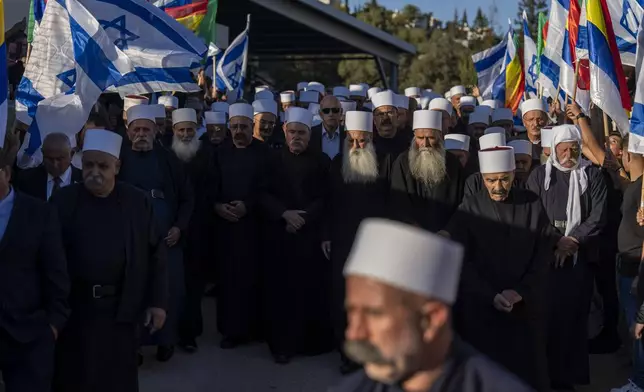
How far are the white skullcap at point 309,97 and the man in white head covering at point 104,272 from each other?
770 centimetres

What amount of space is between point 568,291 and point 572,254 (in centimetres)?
31

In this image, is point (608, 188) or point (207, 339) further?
point (207, 339)

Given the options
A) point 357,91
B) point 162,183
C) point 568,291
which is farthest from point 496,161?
point 357,91

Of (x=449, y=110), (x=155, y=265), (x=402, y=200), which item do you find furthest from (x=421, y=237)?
(x=449, y=110)

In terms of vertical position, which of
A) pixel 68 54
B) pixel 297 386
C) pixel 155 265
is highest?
pixel 68 54

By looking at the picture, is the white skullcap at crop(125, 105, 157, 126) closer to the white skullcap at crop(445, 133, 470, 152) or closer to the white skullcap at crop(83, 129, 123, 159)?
the white skullcap at crop(83, 129, 123, 159)

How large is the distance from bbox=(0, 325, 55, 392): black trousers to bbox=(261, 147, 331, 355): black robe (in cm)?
324

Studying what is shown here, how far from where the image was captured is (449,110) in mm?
11070

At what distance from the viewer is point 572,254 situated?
7082mm

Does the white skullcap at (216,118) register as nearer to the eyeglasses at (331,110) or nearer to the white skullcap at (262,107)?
the white skullcap at (262,107)

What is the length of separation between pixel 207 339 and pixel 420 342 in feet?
21.2

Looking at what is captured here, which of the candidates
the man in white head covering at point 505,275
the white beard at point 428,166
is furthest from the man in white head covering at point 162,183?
the man in white head covering at point 505,275

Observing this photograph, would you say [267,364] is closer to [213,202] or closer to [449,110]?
[213,202]

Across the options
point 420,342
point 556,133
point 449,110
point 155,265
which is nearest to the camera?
point 420,342
